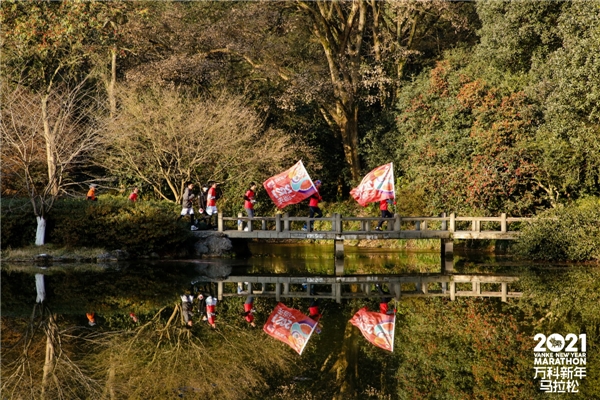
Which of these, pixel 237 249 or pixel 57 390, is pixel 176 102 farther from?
pixel 57 390

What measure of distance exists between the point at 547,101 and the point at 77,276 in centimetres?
1533

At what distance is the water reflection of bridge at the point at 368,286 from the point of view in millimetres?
19672

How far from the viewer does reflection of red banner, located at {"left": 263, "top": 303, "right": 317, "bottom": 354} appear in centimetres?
1427

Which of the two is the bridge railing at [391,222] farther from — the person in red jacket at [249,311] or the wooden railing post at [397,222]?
the person in red jacket at [249,311]

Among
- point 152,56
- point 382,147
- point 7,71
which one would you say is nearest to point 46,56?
point 7,71

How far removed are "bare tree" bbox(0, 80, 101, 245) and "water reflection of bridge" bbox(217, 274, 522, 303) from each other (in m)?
7.49

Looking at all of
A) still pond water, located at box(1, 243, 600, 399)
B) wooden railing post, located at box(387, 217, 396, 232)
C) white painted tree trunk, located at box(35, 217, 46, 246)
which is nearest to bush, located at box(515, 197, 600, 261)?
still pond water, located at box(1, 243, 600, 399)

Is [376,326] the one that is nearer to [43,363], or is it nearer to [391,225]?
[43,363]

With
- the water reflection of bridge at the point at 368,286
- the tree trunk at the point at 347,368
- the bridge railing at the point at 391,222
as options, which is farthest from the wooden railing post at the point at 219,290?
the tree trunk at the point at 347,368

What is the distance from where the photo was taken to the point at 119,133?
101ft

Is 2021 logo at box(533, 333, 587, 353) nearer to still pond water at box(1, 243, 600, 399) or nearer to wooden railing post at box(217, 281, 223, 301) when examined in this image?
still pond water at box(1, 243, 600, 399)

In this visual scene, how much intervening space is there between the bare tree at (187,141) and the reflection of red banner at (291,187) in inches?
280

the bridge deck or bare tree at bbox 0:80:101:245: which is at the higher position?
bare tree at bbox 0:80:101:245

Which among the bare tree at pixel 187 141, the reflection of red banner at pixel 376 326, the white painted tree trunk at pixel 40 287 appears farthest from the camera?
the bare tree at pixel 187 141
